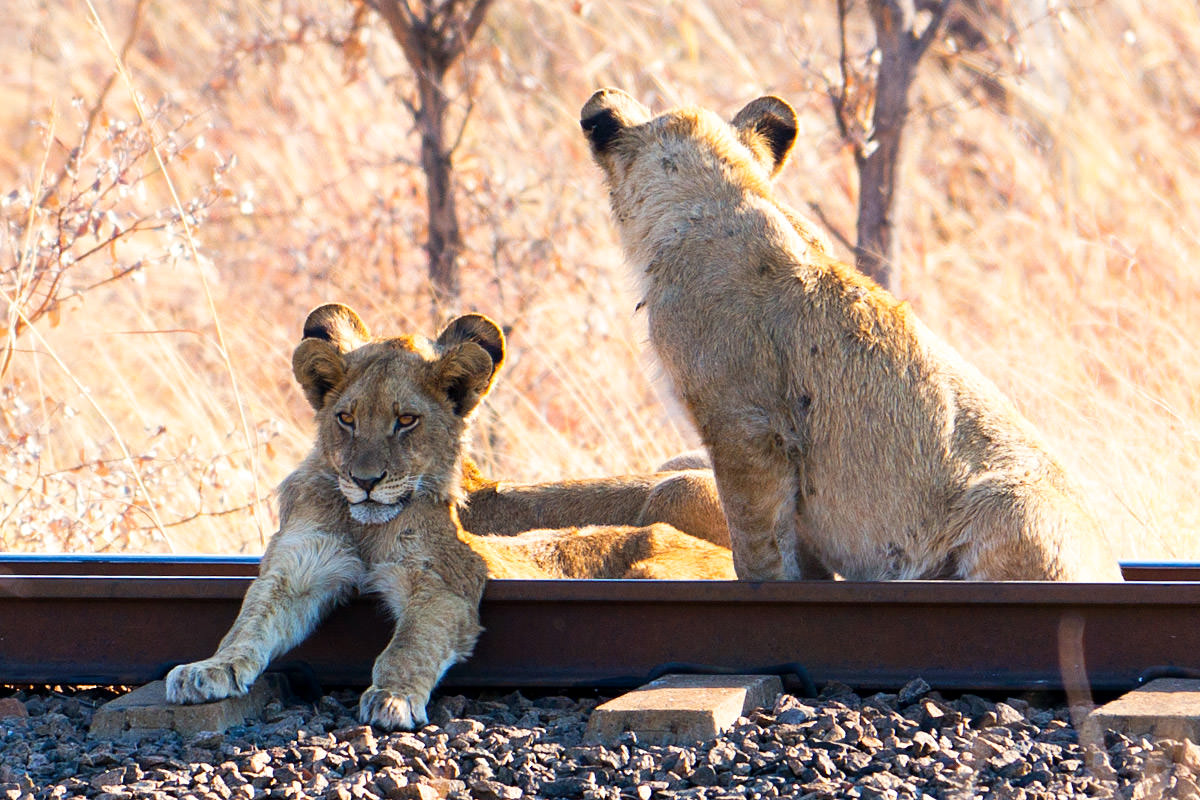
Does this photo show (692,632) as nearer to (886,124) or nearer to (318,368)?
(318,368)

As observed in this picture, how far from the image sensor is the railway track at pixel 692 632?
393cm

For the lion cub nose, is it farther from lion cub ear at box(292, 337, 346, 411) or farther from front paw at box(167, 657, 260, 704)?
front paw at box(167, 657, 260, 704)

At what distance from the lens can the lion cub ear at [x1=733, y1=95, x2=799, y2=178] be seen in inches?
198

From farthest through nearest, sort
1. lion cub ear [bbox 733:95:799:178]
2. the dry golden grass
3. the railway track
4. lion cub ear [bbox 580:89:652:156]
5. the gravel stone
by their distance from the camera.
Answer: the dry golden grass, lion cub ear [bbox 733:95:799:178], lion cub ear [bbox 580:89:652:156], the railway track, the gravel stone

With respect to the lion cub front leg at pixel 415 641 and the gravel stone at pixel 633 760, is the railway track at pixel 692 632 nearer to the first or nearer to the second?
the lion cub front leg at pixel 415 641

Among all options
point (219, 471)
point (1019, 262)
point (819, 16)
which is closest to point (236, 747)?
point (219, 471)

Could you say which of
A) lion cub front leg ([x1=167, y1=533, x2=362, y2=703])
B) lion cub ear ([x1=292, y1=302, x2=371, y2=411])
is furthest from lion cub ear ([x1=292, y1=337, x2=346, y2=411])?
lion cub front leg ([x1=167, y1=533, x2=362, y2=703])

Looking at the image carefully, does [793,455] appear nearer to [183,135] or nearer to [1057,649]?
[1057,649]

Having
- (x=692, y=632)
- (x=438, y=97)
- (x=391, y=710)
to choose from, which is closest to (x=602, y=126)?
(x=692, y=632)

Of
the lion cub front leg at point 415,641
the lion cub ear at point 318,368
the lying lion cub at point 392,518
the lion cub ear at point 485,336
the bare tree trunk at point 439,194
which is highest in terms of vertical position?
the bare tree trunk at point 439,194

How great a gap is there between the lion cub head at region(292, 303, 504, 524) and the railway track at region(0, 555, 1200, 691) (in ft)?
1.07

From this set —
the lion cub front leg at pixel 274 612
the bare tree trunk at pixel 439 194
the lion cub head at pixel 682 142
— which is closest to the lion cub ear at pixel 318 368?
the lion cub front leg at pixel 274 612

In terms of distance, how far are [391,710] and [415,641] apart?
0.94 ft

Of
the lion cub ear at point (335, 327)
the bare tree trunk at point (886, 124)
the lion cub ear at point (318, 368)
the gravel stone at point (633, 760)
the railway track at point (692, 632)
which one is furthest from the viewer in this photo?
the bare tree trunk at point (886, 124)
